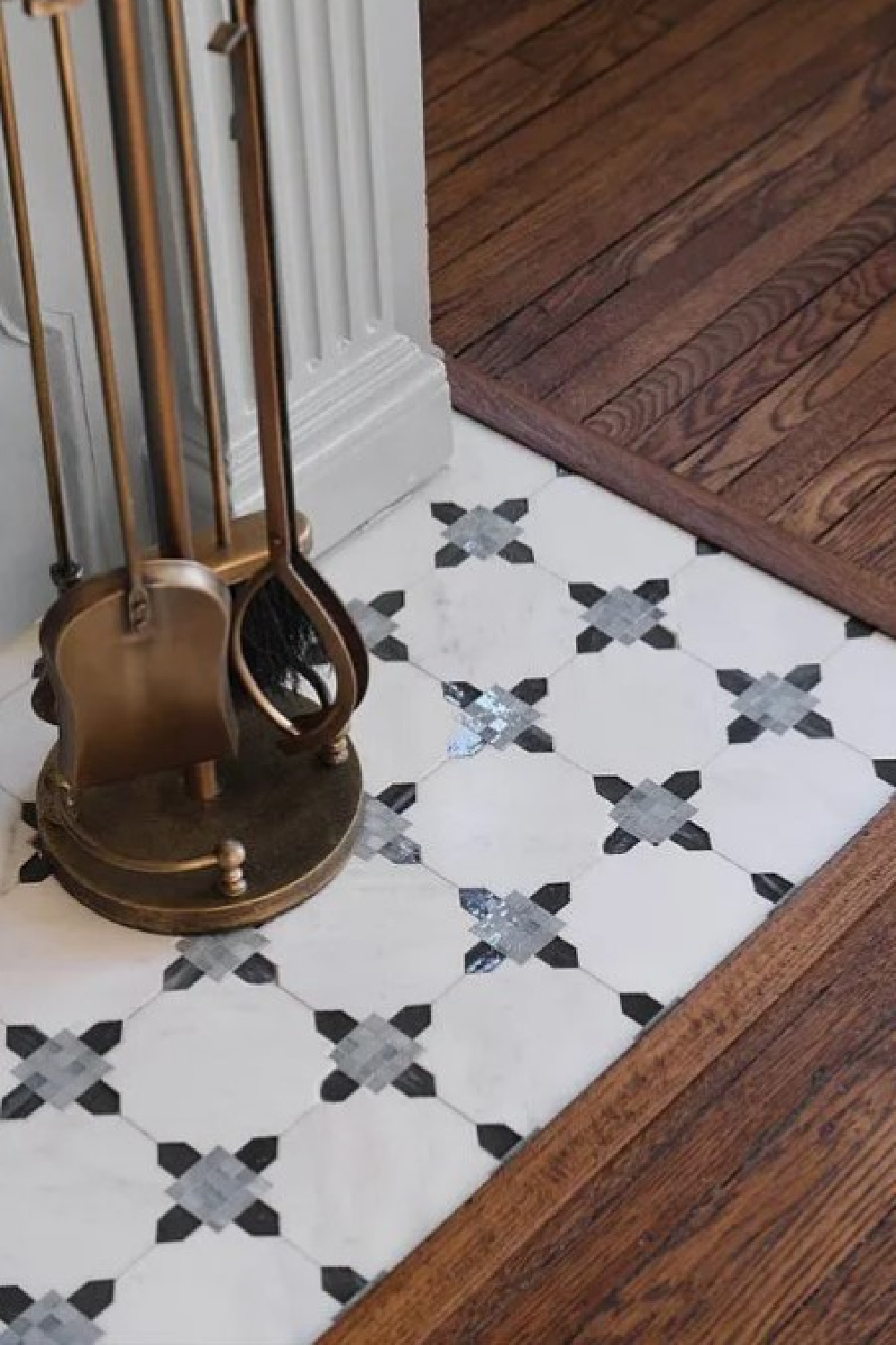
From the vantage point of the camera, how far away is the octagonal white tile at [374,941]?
2656mm

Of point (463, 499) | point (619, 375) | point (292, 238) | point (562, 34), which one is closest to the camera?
point (292, 238)

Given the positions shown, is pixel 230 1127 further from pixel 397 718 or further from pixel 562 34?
pixel 562 34

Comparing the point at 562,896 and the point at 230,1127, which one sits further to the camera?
the point at 562,896

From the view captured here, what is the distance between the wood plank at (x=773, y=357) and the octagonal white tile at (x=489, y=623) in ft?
1.17

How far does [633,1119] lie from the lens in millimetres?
2529

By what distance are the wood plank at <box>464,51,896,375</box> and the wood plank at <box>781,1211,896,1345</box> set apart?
62.9 inches

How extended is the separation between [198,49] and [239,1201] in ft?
4.30

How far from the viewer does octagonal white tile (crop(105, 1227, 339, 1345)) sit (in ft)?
7.68

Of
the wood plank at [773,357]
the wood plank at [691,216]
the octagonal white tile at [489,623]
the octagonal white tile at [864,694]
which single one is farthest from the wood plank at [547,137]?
the octagonal white tile at [864,694]

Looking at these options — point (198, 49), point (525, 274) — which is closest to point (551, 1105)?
point (198, 49)

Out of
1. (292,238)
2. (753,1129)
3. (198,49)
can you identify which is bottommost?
(753,1129)

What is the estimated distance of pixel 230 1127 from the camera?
8.27ft

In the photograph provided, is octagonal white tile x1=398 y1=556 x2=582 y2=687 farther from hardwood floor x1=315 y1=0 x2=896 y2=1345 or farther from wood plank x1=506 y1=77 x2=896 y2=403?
wood plank x1=506 y1=77 x2=896 y2=403

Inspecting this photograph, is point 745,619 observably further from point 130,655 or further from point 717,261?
point 130,655
